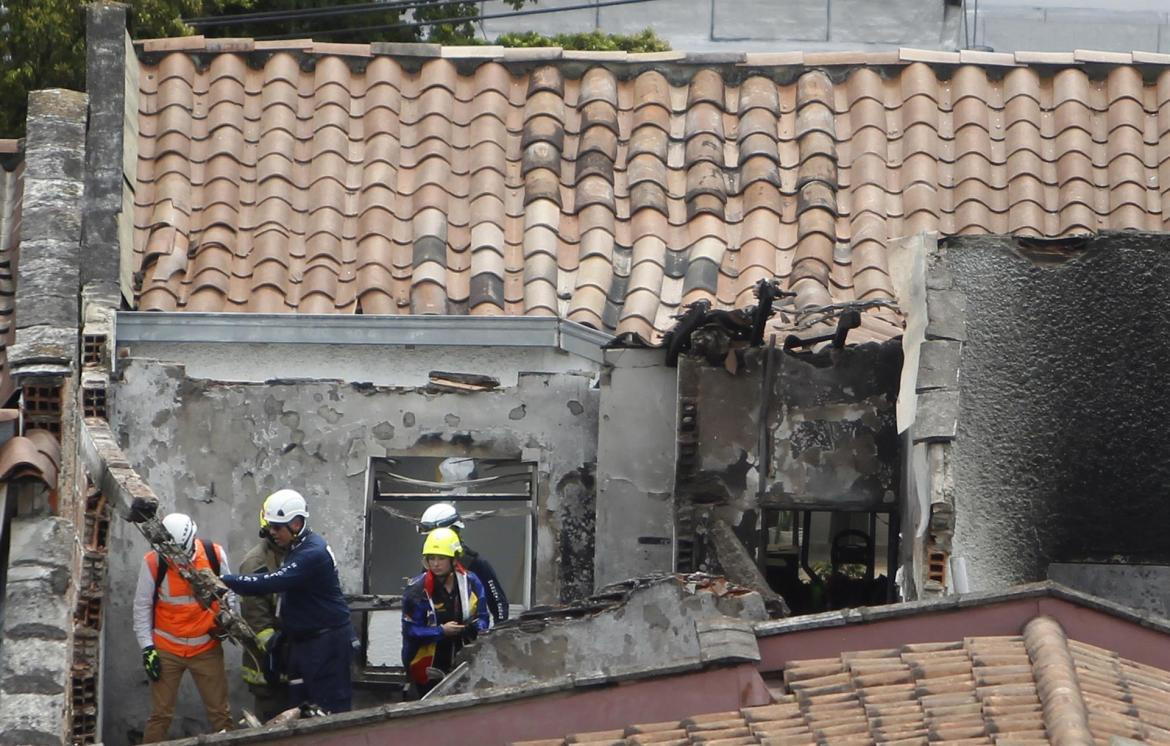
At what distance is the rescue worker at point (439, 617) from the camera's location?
38.5 feet

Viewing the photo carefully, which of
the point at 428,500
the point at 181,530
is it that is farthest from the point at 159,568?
the point at 428,500

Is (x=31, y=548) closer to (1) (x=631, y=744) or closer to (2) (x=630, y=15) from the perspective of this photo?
(1) (x=631, y=744)

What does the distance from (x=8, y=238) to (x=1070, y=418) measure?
6.52 metres

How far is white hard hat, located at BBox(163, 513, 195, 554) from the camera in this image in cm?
1146

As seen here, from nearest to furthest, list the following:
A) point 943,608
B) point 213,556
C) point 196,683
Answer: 1. point 943,608
2. point 213,556
3. point 196,683

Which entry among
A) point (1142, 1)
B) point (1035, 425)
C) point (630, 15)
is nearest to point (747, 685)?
point (1035, 425)

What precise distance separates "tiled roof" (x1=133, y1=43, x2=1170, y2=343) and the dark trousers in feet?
9.10

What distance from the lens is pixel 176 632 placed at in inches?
465

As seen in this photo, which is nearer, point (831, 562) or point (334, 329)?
point (334, 329)

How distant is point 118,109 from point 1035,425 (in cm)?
636

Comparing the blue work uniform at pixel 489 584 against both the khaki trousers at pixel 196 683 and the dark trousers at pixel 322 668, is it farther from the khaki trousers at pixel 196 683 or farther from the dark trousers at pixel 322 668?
the khaki trousers at pixel 196 683

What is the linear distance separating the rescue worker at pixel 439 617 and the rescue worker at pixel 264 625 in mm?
740

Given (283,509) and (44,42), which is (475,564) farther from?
(44,42)

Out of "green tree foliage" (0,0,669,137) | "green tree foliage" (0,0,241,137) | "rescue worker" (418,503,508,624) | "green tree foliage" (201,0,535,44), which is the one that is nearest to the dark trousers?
"rescue worker" (418,503,508,624)
